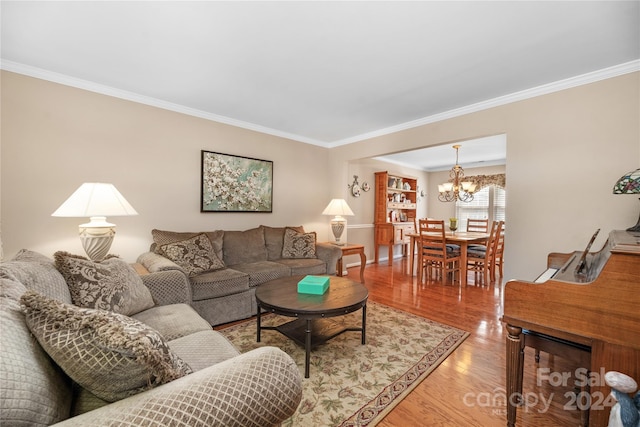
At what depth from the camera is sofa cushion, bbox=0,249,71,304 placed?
3.61 feet

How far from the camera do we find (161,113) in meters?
3.04

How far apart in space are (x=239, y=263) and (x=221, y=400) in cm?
266

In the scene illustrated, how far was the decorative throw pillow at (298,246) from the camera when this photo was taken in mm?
3604

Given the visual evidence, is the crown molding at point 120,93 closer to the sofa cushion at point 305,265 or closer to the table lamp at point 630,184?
the sofa cushion at point 305,265

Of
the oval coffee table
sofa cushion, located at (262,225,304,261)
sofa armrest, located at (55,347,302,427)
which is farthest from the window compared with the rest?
sofa armrest, located at (55,347,302,427)

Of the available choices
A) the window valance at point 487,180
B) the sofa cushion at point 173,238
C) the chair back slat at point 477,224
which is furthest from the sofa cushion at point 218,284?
the window valance at point 487,180

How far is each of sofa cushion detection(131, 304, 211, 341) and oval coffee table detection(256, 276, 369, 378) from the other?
0.46 meters

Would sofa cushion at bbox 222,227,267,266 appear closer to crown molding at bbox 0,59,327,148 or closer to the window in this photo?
crown molding at bbox 0,59,327,148

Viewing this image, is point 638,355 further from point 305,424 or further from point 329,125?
point 329,125

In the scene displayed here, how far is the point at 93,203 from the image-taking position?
6.69 feet

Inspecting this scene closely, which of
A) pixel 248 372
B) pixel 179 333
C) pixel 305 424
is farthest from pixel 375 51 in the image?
pixel 305 424

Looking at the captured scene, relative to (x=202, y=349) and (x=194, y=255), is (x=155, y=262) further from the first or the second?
(x=202, y=349)

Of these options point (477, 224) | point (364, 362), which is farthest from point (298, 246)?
point (477, 224)

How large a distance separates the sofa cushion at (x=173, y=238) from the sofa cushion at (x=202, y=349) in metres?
1.57
